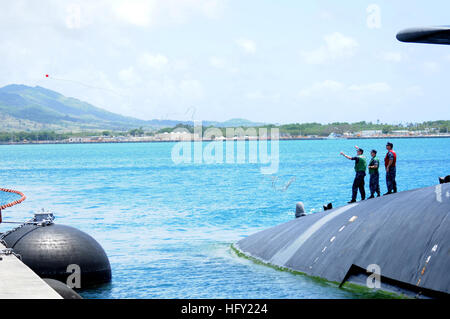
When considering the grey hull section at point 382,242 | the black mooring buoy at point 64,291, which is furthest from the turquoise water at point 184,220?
the black mooring buoy at point 64,291

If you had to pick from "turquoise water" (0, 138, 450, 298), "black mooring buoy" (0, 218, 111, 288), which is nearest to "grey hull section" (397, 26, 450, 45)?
"turquoise water" (0, 138, 450, 298)

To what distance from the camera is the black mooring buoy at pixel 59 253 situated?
17031mm

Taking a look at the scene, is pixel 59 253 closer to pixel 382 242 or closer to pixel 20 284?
pixel 20 284

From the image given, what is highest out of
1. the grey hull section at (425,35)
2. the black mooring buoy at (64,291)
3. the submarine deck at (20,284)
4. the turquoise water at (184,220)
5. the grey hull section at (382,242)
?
the grey hull section at (425,35)

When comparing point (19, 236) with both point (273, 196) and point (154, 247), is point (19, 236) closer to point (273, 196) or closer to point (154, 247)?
point (154, 247)

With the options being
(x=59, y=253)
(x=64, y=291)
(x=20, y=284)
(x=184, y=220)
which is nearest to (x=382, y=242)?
(x=64, y=291)

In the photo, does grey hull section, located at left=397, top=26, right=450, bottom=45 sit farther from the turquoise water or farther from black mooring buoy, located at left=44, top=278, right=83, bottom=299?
black mooring buoy, located at left=44, top=278, right=83, bottom=299

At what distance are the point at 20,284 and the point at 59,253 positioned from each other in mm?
3613

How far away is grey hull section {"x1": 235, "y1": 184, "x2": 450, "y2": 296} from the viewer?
12.9 m

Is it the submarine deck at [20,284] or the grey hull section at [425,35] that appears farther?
the submarine deck at [20,284]

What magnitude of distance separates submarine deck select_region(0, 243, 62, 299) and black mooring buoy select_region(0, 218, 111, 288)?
118 cm

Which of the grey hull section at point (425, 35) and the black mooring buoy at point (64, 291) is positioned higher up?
the grey hull section at point (425, 35)

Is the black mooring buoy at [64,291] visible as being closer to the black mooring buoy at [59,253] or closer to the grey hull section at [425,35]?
the black mooring buoy at [59,253]

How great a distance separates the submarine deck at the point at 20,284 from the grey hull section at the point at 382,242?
6.61m
